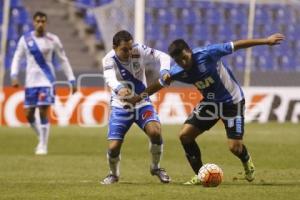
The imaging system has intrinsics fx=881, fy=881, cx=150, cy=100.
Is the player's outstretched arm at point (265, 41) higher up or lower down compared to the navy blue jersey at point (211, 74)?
higher up

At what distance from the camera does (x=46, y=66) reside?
55.4 feet

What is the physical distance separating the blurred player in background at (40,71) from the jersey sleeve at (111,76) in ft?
17.8

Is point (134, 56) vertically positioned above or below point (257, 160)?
above

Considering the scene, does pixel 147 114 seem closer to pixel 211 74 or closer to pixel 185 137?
pixel 185 137

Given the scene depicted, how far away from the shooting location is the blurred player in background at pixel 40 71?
16.5 meters

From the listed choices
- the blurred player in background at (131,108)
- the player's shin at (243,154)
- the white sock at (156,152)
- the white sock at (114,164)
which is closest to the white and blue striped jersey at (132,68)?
the blurred player in background at (131,108)

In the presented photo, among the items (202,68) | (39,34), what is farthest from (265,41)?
(39,34)

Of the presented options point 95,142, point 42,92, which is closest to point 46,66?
point 42,92

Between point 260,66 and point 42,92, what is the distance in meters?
12.3

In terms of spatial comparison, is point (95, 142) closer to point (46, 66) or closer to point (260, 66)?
point (46, 66)

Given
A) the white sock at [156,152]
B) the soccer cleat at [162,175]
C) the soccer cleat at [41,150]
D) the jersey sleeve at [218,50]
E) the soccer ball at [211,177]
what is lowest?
the soccer cleat at [41,150]

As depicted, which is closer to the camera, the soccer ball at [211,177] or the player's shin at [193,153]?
the soccer ball at [211,177]

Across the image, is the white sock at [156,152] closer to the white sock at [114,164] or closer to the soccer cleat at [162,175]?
the soccer cleat at [162,175]

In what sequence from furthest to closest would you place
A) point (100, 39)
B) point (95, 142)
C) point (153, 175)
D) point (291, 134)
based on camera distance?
1. point (100, 39)
2. point (291, 134)
3. point (95, 142)
4. point (153, 175)
